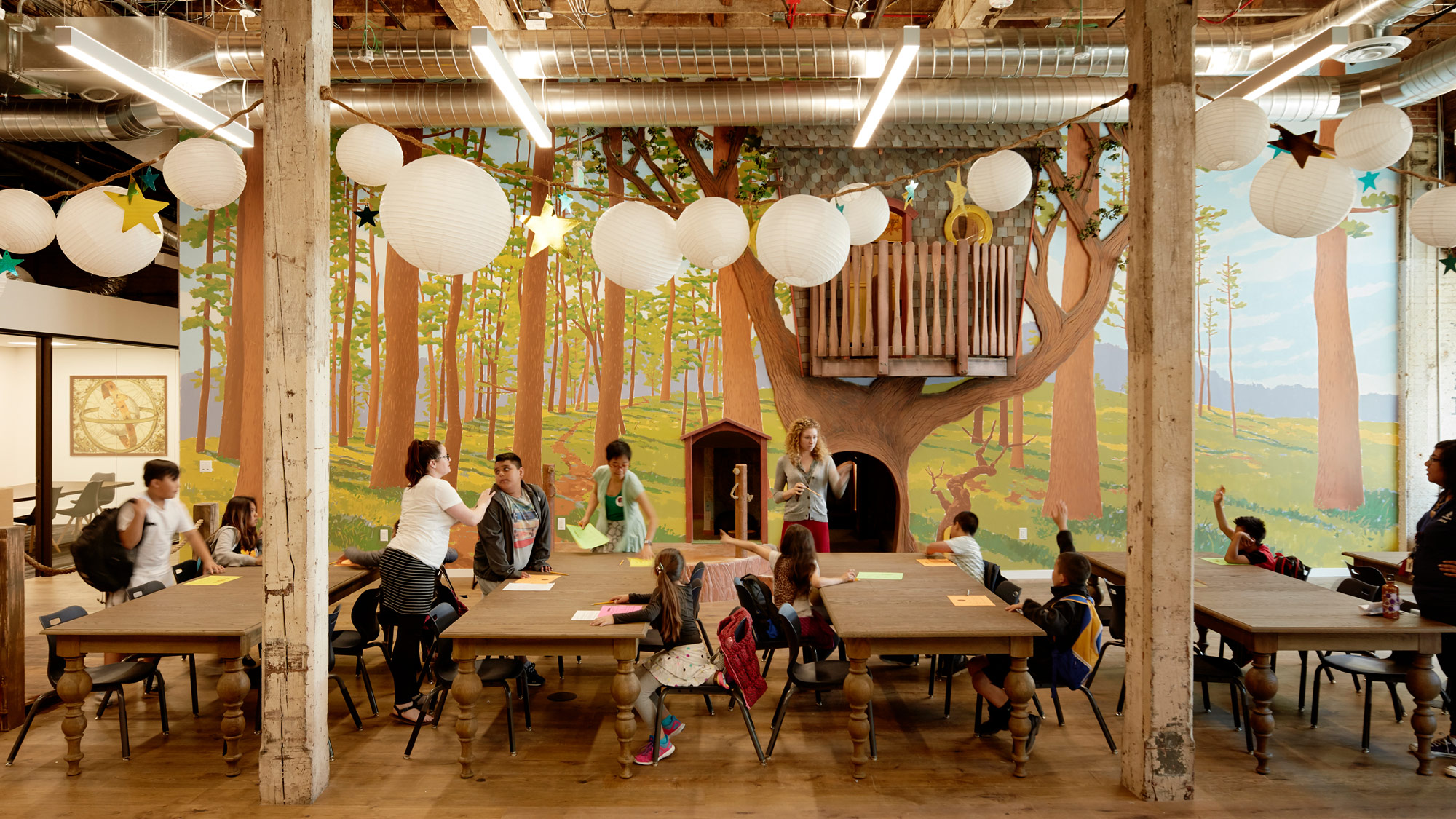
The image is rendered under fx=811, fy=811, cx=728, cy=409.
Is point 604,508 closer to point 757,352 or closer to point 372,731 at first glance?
point 372,731

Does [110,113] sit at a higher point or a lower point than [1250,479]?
higher

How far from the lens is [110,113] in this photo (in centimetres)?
679

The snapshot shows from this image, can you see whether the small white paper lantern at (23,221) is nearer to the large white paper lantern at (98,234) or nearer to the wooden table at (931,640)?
the large white paper lantern at (98,234)

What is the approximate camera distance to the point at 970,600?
418 cm

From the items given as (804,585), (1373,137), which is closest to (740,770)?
(804,585)

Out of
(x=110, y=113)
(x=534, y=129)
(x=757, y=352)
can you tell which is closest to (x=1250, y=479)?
(x=757, y=352)

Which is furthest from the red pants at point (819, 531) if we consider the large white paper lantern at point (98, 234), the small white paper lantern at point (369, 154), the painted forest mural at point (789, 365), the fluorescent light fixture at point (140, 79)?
the fluorescent light fixture at point (140, 79)

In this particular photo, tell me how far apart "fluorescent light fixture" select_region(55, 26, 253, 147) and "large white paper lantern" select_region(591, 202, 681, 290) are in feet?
6.78

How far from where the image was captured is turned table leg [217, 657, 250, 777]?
3.71m

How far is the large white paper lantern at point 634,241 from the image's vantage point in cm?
392

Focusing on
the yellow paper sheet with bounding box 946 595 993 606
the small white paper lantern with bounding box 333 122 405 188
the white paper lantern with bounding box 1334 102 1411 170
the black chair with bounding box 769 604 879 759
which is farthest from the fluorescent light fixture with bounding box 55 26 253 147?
the white paper lantern with bounding box 1334 102 1411 170

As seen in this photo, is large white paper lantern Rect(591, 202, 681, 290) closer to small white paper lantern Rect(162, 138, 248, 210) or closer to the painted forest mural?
small white paper lantern Rect(162, 138, 248, 210)

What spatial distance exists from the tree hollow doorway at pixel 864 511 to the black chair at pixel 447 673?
4.45 m

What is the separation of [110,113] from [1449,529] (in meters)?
9.58
